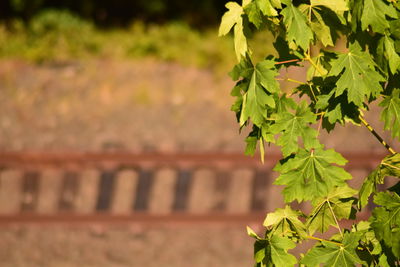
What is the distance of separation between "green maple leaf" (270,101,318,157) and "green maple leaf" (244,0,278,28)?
34cm

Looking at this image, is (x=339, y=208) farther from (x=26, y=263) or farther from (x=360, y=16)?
(x=26, y=263)

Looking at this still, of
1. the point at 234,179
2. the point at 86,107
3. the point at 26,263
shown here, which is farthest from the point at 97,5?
the point at 26,263

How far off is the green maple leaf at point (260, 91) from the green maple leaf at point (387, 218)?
50cm

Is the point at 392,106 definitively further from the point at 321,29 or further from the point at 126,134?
the point at 126,134

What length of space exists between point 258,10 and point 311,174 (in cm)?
60

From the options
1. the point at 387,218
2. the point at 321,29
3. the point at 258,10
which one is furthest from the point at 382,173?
the point at 258,10

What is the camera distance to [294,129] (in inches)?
84.0

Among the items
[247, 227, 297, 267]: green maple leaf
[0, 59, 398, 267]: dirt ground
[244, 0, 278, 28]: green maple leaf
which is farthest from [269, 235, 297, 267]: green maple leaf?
[0, 59, 398, 267]: dirt ground

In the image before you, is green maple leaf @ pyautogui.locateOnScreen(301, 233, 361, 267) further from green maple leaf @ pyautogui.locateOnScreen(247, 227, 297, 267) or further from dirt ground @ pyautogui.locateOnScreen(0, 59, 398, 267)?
dirt ground @ pyautogui.locateOnScreen(0, 59, 398, 267)

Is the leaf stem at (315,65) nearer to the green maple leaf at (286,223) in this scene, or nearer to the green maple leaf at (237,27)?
the green maple leaf at (237,27)

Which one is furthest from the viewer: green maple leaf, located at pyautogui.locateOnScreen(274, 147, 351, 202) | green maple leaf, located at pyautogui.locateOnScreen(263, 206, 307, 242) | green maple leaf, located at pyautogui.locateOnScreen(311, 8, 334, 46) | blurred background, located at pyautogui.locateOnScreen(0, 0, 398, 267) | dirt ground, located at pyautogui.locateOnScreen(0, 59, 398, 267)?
blurred background, located at pyautogui.locateOnScreen(0, 0, 398, 267)

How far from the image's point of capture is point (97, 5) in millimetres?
11938

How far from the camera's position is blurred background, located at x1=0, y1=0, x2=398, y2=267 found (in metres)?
6.02

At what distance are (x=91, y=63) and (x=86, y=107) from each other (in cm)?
120
